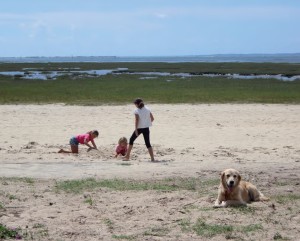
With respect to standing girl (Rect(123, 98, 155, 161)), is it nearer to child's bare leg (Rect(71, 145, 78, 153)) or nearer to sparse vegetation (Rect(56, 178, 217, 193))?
child's bare leg (Rect(71, 145, 78, 153))

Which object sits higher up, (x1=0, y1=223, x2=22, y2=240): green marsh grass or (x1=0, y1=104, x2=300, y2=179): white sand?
(x1=0, y1=223, x2=22, y2=240): green marsh grass

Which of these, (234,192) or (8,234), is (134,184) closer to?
(234,192)

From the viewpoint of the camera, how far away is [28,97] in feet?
109

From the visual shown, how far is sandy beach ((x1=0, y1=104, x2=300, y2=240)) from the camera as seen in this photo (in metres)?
7.88

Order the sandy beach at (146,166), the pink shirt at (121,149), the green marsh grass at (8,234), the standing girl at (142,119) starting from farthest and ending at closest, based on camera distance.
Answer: the pink shirt at (121,149) < the standing girl at (142,119) < the sandy beach at (146,166) < the green marsh grass at (8,234)

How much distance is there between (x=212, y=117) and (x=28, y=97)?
14.2 meters

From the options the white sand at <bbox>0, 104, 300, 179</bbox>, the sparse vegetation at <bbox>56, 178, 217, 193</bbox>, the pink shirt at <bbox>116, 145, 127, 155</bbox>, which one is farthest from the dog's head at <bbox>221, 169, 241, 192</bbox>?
the pink shirt at <bbox>116, 145, 127, 155</bbox>

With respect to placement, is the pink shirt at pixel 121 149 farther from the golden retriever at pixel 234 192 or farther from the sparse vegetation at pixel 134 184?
the golden retriever at pixel 234 192

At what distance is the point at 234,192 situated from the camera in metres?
8.73

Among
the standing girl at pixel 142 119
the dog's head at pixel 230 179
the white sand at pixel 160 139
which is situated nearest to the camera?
the dog's head at pixel 230 179

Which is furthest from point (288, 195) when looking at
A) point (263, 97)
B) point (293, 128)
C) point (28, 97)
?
point (28, 97)

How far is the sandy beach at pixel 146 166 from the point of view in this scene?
25.9 ft

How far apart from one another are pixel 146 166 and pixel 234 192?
13.9 ft

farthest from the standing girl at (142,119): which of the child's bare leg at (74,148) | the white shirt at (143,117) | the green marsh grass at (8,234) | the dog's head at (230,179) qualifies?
the green marsh grass at (8,234)
